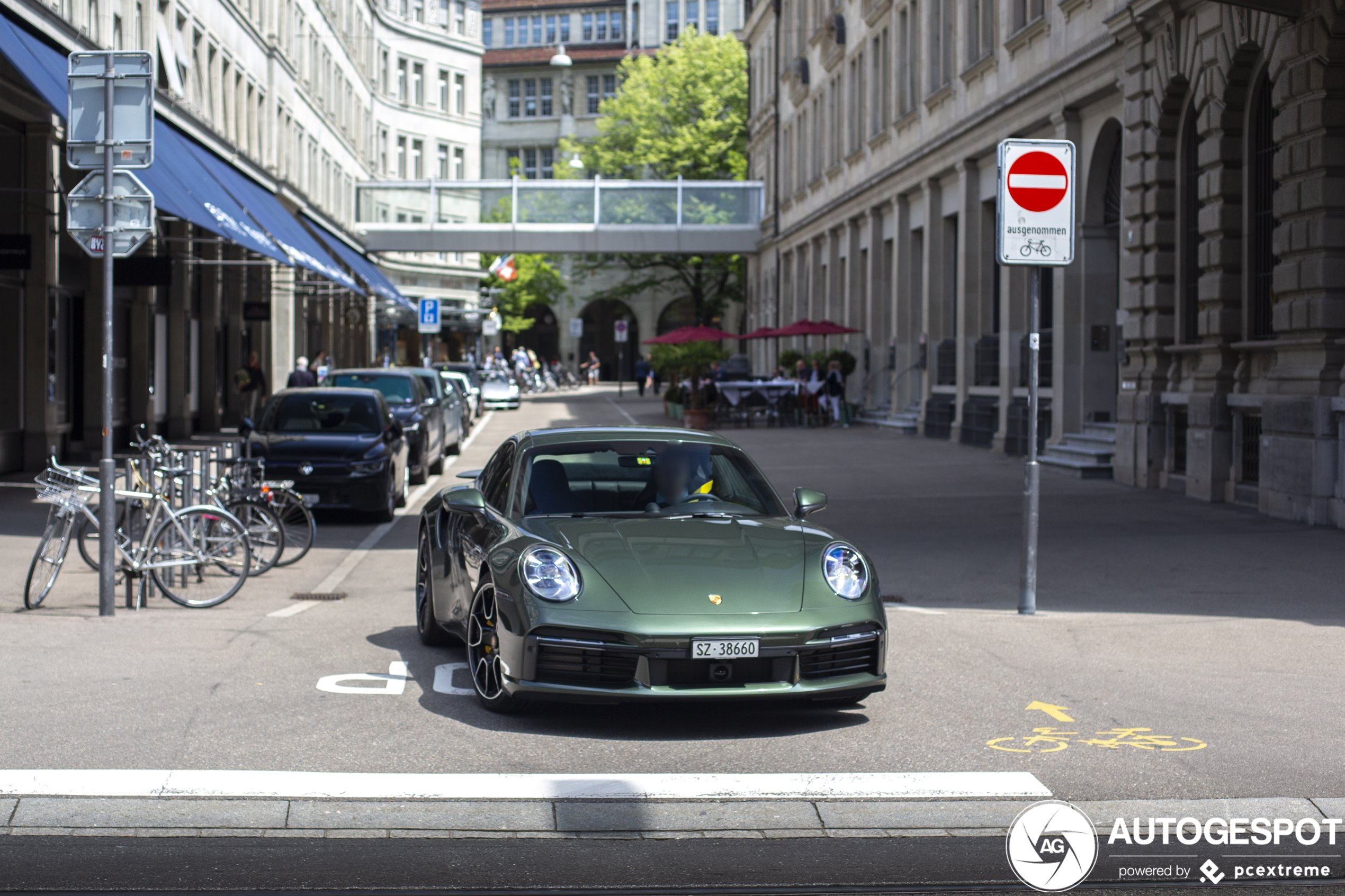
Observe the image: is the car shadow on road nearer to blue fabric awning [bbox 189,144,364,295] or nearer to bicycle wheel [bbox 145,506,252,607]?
bicycle wheel [bbox 145,506,252,607]

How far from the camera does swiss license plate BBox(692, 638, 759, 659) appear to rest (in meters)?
6.55

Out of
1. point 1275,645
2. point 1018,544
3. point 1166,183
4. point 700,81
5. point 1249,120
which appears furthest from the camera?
point 700,81

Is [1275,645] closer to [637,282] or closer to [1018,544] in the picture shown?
[1018,544]

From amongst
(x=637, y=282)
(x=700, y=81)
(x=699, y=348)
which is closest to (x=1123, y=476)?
(x=699, y=348)

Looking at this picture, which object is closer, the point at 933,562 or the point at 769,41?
the point at 933,562

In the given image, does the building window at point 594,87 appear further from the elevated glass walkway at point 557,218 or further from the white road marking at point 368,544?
the white road marking at point 368,544

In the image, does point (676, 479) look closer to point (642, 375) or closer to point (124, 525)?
point (124, 525)

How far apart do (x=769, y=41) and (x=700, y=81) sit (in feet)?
37.0

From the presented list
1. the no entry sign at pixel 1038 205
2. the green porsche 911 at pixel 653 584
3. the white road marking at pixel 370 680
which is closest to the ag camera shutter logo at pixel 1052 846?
the green porsche 911 at pixel 653 584

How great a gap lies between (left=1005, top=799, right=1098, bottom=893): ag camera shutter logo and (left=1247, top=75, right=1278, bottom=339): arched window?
1277cm

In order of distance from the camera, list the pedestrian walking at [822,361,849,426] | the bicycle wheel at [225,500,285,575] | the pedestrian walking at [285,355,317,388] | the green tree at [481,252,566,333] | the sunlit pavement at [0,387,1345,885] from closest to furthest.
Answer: the sunlit pavement at [0,387,1345,885], the bicycle wheel at [225,500,285,575], the pedestrian walking at [285,355,317,388], the pedestrian walking at [822,361,849,426], the green tree at [481,252,566,333]

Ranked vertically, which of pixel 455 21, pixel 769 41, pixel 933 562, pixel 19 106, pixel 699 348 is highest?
pixel 455 21

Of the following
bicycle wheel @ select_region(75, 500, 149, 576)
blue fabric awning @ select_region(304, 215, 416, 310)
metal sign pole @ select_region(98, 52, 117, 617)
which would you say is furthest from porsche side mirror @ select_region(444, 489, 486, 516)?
blue fabric awning @ select_region(304, 215, 416, 310)

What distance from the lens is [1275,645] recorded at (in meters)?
9.09
